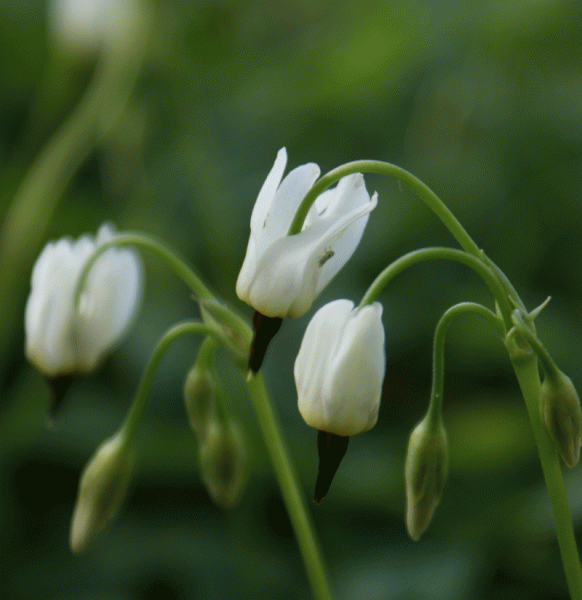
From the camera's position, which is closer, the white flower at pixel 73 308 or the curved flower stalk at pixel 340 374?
the curved flower stalk at pixel 340 374

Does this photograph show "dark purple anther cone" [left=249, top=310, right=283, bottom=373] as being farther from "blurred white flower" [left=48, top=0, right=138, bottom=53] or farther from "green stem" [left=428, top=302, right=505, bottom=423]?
"blurred white flower" [left=48, top=0, right=138, bottom=53]

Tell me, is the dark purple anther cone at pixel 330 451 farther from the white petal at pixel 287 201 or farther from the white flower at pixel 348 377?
the white petal at pixel 287 201

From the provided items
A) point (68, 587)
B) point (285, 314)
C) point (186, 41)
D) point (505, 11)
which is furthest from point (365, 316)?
point (186, 41)

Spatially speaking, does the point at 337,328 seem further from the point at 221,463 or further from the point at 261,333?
the point at 221,463

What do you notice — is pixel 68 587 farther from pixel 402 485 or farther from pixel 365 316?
pixel 365 316

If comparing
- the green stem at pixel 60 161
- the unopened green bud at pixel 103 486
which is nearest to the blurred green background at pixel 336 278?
the green stem at pixel 60 161

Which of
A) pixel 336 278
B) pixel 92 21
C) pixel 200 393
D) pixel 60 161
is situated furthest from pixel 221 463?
pixel 92 21
